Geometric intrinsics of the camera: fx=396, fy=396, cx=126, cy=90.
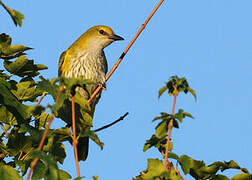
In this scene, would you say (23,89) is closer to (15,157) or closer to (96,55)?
(15,157)

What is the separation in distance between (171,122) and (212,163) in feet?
1.91

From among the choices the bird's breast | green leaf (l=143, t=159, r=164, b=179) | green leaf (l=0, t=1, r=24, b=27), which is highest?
the bird's breast

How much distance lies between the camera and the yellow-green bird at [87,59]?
6.55 m

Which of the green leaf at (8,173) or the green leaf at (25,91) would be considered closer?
the green leaf at (8,173)

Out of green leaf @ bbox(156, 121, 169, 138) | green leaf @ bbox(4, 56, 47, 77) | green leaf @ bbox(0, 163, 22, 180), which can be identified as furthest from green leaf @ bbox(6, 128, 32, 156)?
green leaf @ bbox(156, 121, 169, 138)

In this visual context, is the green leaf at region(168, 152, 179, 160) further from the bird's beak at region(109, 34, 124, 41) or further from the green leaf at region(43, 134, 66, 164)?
the bird's beak at region(109, 34, 124, 41)

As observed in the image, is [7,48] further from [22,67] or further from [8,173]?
[8,173]

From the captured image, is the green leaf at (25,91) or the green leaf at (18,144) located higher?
the green leaf at (25,91)

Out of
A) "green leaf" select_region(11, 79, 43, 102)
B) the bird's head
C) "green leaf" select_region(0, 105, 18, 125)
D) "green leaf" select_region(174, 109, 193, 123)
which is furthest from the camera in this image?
the bird's head

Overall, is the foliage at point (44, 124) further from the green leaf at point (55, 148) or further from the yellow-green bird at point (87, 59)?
the yellow-green bird at point (87, 59)

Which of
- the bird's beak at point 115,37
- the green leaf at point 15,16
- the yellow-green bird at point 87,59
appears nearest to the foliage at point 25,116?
the green leaf at point 15,16

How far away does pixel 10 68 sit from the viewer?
3424 mm

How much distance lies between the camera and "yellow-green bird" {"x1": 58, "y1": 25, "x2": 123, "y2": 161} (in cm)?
655

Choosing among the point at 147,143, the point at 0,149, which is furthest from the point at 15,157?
the point at 147,143
